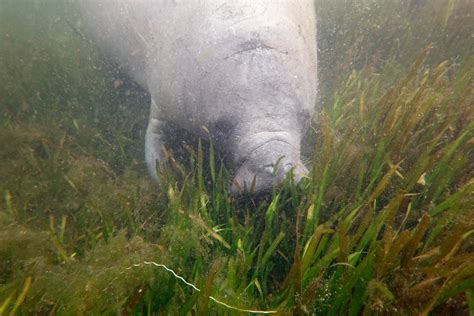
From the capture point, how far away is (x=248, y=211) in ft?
10.6

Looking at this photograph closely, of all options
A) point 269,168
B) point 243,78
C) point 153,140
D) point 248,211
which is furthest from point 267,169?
point 153,140

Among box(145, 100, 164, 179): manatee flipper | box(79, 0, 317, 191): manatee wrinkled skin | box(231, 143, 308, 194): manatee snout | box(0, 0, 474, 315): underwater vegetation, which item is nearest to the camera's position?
box(0, 0, 474, 315): underwater vegetation

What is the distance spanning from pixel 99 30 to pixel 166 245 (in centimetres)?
513

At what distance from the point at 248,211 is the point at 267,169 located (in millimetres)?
380

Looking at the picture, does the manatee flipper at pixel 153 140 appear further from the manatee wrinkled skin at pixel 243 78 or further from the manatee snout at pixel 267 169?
the manatee snout at pixel 267 169

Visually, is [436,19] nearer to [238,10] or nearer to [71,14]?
[238,10]

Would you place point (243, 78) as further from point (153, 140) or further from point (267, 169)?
point (153, 140)

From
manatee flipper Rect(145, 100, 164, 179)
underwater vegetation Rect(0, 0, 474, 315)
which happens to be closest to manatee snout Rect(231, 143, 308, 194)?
underwater vegetation Rect(0, 0, 474, 315)

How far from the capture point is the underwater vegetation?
2.12m

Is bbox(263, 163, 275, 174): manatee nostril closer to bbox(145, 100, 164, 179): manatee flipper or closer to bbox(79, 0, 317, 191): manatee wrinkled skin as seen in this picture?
bbox(79, 0, 317, 191): manatee wrinkled skin

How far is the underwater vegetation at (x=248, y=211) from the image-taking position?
212 centimetres

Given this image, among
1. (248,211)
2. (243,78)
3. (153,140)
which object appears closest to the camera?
(248,211)

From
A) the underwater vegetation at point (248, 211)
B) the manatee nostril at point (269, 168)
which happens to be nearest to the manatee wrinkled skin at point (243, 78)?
the manatee nostril at point (269, 168)

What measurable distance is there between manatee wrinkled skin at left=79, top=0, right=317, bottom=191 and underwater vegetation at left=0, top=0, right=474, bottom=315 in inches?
10.1
